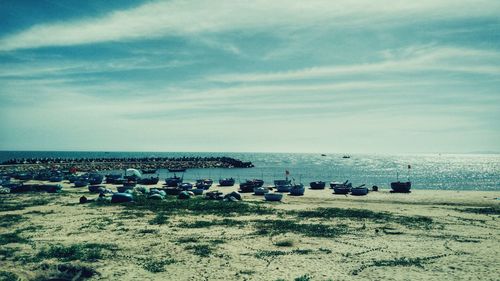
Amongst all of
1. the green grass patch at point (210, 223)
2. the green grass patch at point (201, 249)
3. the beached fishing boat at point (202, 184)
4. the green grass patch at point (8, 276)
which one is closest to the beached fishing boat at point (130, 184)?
the beached fishing boat at point (202, 184)

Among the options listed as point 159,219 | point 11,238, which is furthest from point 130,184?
point 11,238

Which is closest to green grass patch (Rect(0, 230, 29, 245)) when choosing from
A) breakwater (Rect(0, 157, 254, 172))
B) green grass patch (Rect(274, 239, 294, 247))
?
green grass patch (Rect(274, 239, 294, 247))

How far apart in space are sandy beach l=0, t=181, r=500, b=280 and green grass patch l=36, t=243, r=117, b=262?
5 centimetres

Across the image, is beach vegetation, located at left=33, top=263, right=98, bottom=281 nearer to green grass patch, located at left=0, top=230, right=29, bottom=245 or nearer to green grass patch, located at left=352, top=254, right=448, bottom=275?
green grass patch, located at left=0, top=230, right=29, bottom=245

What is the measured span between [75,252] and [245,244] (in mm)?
9451

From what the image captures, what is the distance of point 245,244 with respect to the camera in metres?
22.4

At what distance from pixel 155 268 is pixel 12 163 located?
120056 mm

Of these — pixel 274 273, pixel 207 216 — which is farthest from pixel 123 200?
pixel 274 273

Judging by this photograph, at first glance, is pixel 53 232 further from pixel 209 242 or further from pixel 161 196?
pixel 161 196

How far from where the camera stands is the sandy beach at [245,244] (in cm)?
1708

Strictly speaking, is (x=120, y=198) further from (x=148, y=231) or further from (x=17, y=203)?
(x=148, y=231)

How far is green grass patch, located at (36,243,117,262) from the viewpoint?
18.7m

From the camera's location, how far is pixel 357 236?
81.6 feet

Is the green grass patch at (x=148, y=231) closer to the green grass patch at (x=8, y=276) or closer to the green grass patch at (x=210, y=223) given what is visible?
the green grass patch at (x=210, y=223)
